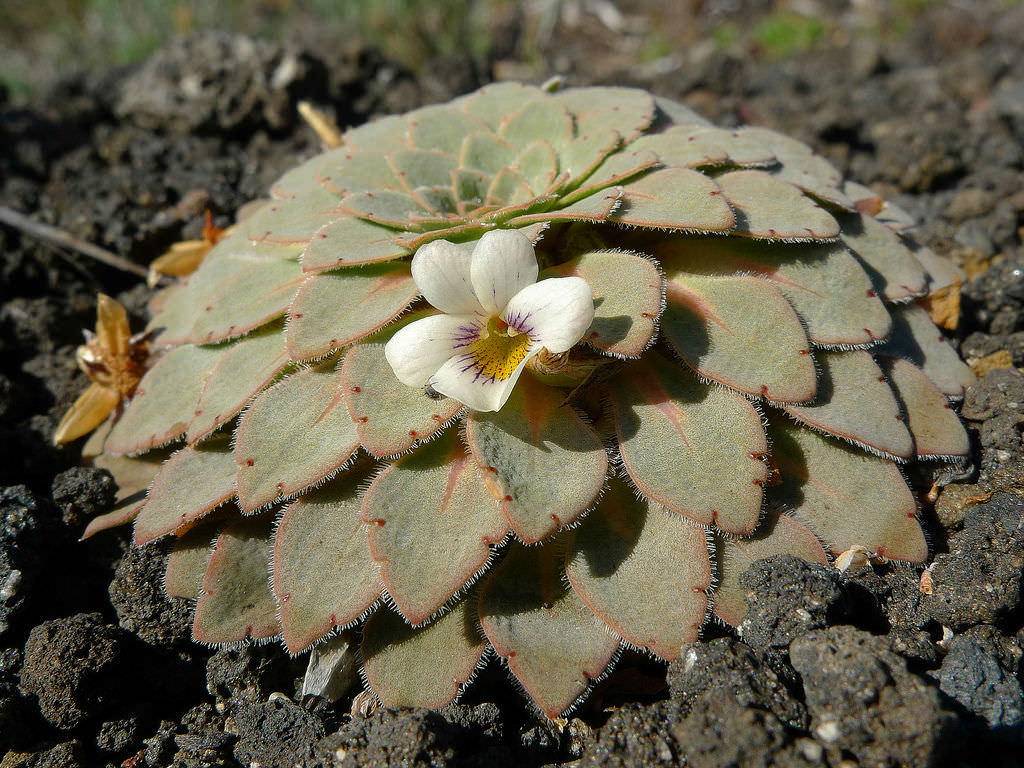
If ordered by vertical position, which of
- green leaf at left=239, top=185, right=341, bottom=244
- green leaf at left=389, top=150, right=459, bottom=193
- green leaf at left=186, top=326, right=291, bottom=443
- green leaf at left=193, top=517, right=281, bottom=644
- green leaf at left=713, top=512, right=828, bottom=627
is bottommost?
green leaf at left=193, top=517, right=281, bottom=644

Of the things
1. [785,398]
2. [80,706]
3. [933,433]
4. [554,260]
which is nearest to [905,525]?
[933,433]

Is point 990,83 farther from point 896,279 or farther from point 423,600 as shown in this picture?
point 423,600

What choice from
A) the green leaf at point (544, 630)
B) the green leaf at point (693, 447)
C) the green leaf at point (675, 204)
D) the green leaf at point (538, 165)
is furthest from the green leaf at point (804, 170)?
the green leaf at point (544, 630)

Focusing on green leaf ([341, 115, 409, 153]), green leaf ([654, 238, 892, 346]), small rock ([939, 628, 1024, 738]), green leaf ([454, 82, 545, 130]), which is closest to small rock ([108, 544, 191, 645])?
green leaf ([341, 115, 409, 153])

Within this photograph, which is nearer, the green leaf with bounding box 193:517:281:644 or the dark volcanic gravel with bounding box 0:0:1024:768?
the dark volcanic gravel with bounding box 0:0:1024:768

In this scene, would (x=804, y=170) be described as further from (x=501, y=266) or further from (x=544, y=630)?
(x=544, y=630)

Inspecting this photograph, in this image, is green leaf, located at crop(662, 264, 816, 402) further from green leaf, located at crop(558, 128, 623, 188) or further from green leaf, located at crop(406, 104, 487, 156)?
green leaf, located at crop(406, 104, 487, 156)

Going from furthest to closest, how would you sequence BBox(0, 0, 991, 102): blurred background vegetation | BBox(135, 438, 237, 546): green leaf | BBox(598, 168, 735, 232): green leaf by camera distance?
BBox(0, 0, 991, 102): blurred background vegetation, BBox(135, 438, 237, 546): green leaf, BBox(598, 168, 735, 232): green leaf

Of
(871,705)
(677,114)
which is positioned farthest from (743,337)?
(677,114)
